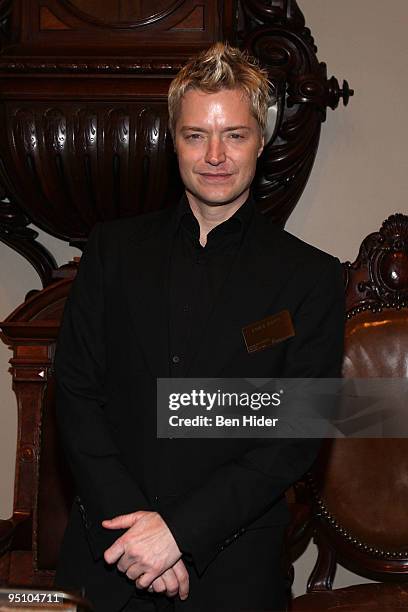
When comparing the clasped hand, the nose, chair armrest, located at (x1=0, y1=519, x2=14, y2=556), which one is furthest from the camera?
chair armrest, located at (x1=0, y1=519, x2=14, y2=556)

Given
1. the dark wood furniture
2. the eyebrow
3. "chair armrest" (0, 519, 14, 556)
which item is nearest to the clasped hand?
the eyebrow

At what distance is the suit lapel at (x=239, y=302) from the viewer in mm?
1463

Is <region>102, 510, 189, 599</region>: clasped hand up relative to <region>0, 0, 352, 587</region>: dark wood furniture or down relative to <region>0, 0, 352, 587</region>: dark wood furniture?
down

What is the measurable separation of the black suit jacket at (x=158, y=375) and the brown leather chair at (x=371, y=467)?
2.04ft

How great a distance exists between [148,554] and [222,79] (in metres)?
0.73

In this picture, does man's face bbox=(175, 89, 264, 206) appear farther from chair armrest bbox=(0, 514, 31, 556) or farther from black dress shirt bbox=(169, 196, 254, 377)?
chair armrest bbox=(0, 514, 31, 556)

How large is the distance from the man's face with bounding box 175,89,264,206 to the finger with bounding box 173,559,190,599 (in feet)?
1.86

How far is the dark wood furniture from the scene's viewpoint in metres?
2.20

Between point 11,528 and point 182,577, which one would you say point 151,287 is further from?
point 11,528

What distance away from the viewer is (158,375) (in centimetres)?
146

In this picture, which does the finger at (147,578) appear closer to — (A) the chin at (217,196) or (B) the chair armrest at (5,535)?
(A) the chin at (217,196)

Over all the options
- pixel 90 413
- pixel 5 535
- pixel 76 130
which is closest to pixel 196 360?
pixel 90 413

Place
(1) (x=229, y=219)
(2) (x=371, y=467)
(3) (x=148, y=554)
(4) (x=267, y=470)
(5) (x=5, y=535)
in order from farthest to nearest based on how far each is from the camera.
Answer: (2) (x=371, y=467), (5) (x=5, y=535), (1) (x=229, y=219), (4) (x=267, y=470), (3) (x=148, y=554)

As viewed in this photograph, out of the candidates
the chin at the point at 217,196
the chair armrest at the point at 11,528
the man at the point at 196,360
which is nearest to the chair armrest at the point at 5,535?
the chair armrest at the point at 11,528
